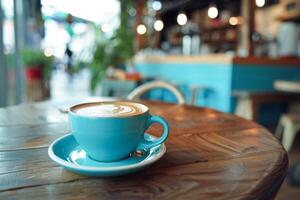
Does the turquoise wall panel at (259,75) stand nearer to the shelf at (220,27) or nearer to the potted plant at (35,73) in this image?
the potted plant at (35,73)

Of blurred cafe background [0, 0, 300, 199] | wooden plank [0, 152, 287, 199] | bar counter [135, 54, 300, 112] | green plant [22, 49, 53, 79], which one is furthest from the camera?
green plant [22, 49, 53, 79]

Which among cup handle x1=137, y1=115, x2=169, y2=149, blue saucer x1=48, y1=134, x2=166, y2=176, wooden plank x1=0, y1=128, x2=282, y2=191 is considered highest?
cup handle x1=137, y1=115, x2=169, y2=149

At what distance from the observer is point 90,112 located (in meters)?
0.55

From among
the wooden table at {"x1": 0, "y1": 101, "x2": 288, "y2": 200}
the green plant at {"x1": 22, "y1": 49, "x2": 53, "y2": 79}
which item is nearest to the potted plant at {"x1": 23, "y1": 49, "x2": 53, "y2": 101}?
the green plant at {"x1": 22, "y1": 49, "x2": 53, "y2": 79}

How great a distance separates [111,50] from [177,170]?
4304mm

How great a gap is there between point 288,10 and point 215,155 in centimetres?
609

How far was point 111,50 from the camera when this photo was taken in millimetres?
4676

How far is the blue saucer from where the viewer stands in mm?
483

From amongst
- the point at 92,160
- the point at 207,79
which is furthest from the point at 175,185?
the point at 207,79

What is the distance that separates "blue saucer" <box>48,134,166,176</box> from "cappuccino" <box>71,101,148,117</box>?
0.09 metres

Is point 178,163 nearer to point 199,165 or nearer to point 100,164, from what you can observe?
point 199,165

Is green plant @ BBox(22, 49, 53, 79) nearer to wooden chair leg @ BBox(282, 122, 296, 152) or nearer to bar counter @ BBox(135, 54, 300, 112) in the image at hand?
bar counter @ BBox(135, 54, 300, 112)

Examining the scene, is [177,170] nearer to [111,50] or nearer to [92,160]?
[92,160]

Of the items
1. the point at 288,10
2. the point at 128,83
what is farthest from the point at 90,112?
the point at 288,10
